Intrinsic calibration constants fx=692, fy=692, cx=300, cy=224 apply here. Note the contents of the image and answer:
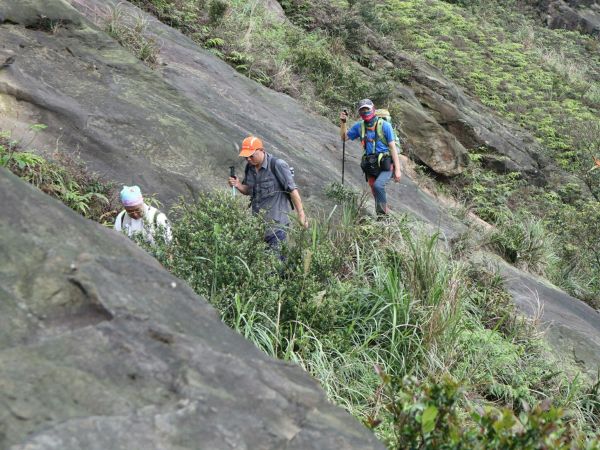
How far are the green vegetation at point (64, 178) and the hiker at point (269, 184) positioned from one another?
53.6 inches

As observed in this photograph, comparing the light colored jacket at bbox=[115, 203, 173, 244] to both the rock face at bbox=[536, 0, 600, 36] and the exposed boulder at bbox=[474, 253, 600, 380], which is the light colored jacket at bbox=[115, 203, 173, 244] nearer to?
the exposed boulder at bbox=[474, 253, 600, 380]

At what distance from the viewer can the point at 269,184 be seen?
6930 millimetres

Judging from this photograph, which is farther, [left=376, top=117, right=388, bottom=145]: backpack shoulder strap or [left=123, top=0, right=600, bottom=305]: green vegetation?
[left=123, top=0, right=600, bottom=305]: green vegetation

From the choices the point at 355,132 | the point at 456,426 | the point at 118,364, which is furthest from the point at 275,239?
the point at 118,364

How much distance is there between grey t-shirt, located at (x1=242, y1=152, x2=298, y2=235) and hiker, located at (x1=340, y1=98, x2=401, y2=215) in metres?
2.10

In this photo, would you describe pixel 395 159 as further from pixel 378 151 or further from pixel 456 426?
pixel 456 426

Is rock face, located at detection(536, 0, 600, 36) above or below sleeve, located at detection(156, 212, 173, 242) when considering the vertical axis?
above

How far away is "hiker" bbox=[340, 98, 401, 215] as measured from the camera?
8.73 meters

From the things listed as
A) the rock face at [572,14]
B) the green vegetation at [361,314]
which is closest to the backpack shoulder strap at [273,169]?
the green vegetation at [361,314]

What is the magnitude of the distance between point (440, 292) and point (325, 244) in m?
1.10

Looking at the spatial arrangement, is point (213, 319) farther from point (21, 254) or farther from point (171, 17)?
point (171, 17)

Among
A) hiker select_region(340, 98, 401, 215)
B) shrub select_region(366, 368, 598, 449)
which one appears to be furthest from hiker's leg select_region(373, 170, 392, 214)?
shrub select_region(366, 368, 598, 449)

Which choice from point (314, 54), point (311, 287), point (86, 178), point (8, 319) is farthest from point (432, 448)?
point (314, 54)

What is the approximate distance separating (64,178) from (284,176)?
2.23m
